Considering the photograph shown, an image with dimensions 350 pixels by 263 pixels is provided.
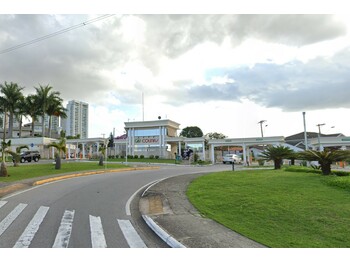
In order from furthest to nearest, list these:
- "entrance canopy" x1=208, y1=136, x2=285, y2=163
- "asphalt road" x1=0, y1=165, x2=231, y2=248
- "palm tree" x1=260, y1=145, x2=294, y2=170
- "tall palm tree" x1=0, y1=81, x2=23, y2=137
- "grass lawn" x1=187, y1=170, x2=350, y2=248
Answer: "tall palm tree" x1=0, y1=81, x2=23, y2=137, "entrance canopy" x1=208, y1=136, x2=285, y2=163, "palm tree" x1=260, y1=145, x2=294, y2=170, "grass lawn" x1=187, y1=170, x2=350, y2=248, "asphalt road" x1=0, y1=165, x2=231, y2=248

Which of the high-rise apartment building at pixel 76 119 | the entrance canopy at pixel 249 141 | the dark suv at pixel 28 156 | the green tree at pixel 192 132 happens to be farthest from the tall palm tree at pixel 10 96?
the green tree at pixel 192 132

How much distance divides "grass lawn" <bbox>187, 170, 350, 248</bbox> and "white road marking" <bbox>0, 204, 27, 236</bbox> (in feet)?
16.7

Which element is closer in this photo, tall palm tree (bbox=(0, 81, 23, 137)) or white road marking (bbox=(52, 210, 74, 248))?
white road marking (bbox=(52, 210, 74, 248))

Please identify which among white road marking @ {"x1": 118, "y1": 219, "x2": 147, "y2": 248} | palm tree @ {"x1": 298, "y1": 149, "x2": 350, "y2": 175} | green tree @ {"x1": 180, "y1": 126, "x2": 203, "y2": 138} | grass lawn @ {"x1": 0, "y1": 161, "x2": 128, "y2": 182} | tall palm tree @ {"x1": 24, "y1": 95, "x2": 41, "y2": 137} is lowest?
white road marking @ {"x1": 118, "y1": 219, "x2": 147, "y2": 248}

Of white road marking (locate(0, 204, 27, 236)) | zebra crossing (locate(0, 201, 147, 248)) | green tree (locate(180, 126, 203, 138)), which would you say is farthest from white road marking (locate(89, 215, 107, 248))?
green tree (locate(180, 126, 203, 138))

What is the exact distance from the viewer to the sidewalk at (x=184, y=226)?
18.0 ft

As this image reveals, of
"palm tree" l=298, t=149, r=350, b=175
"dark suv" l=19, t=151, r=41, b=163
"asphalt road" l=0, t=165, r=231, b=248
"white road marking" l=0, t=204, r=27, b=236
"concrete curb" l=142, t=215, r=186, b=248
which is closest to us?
"concrete curb" l=142, t=215, r=186, b=248

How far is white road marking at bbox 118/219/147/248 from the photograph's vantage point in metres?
5.54

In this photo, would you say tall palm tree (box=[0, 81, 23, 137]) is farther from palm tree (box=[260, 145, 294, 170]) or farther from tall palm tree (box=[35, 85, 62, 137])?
palm tree (box=[260, 145, 294, 170])

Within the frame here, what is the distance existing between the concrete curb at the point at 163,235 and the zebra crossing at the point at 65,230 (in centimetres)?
46

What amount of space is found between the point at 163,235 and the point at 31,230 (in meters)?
3.04

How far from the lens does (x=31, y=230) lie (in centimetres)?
626

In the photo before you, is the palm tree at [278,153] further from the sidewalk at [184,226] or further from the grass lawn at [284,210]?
the sidewalk at [184,226]

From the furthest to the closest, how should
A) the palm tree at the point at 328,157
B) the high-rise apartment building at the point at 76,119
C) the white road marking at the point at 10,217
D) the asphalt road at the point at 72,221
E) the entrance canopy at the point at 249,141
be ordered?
the high-rise apartment building at the point at 76,119
the entrance canopy at the point at 249,141
the palm tree at the point at 328,157
the white road marking at the point at 10,217
the asphalt road at the point at 72,221
